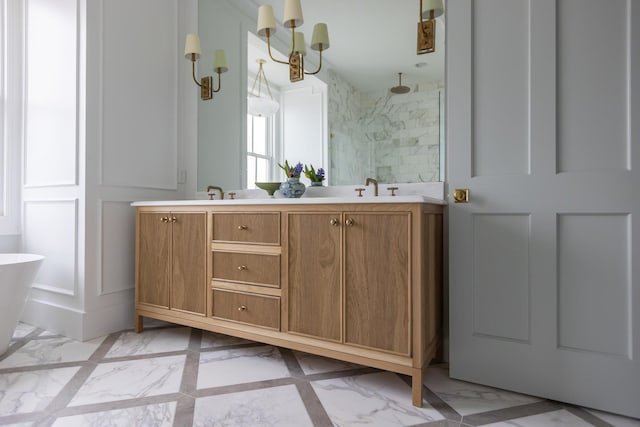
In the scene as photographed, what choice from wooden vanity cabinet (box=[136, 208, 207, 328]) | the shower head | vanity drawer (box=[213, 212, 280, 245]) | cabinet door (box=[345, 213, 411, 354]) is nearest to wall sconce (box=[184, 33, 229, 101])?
wooden vanity cabinet (box=[136, 208, 207, 328])

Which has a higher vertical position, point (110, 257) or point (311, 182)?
point (311, 182)

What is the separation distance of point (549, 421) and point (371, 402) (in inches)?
25.5

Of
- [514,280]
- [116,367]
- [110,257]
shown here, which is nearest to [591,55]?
[514,280]

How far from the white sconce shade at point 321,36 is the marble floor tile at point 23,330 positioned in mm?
2478

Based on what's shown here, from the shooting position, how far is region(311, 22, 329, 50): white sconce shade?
212cm

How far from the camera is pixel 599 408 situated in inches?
55.2

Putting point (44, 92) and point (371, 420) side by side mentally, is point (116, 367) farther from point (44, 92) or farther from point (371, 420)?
point (44, 92)

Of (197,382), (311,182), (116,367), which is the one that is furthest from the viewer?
(311,182)

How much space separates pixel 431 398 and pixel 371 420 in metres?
0.31

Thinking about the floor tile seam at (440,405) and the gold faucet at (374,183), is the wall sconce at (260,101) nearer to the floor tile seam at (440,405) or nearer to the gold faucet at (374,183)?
the gold faucet at (374,183)

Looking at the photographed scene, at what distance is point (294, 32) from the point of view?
216cm

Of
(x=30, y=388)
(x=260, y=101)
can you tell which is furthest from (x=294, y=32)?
(x=30, y=388)

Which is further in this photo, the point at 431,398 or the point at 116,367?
the point at 116,367

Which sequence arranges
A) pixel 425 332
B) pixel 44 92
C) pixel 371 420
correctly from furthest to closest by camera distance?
pixel 44 92 → pixel 425 332 → pixel 371 420
